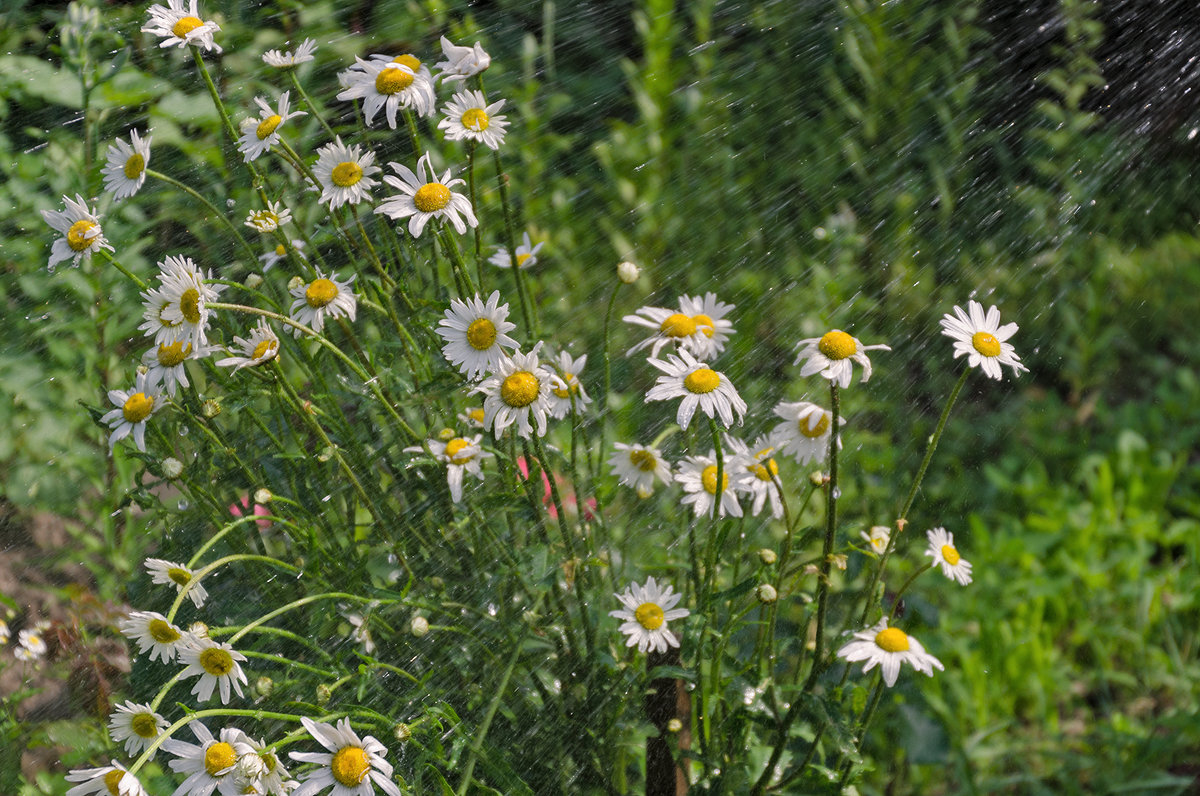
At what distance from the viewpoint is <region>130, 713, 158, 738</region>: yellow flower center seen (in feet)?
3.32

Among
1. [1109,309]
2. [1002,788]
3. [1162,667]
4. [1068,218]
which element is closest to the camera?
[1002,788]

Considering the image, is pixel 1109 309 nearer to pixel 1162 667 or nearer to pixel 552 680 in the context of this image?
pixel 1162 667

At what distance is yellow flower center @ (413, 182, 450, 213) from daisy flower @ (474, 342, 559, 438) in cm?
21

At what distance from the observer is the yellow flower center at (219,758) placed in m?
0.86

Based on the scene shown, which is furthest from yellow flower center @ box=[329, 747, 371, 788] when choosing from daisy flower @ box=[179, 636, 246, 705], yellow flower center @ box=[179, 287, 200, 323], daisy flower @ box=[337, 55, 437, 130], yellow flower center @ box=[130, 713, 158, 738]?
daisy flower @ box=[337, 55, 437, 130]

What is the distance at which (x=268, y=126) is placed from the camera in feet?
3.81

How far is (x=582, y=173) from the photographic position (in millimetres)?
3064

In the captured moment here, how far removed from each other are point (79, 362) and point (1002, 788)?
2065 mm

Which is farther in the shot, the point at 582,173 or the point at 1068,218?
the point at 1068,218

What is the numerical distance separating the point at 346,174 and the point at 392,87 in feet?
0.38

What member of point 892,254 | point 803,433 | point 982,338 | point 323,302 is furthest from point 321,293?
point 892,254

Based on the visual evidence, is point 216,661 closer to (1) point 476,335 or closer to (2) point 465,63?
(1) point 476,335

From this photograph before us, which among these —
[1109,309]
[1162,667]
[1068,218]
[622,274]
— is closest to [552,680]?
[622,274]

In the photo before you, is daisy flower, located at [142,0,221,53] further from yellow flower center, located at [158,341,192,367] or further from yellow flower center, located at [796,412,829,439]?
yellow flower center, located at [796,412,829,439]
